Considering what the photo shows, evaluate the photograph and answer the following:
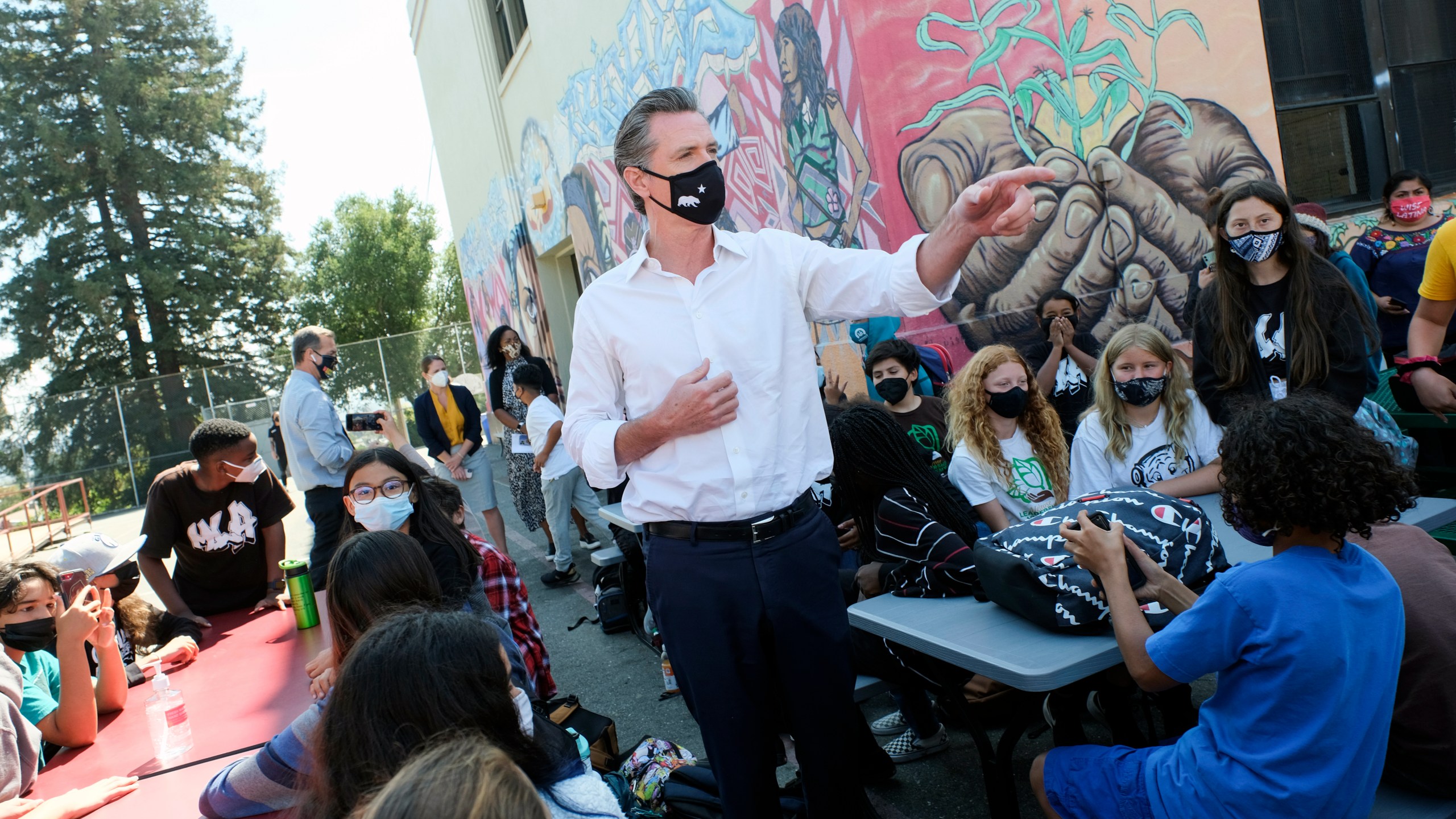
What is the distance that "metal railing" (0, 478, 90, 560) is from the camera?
13805 millimetres

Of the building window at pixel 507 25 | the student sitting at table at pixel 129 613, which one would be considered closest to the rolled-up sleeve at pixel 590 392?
the student sitting at table at pixel 129 613

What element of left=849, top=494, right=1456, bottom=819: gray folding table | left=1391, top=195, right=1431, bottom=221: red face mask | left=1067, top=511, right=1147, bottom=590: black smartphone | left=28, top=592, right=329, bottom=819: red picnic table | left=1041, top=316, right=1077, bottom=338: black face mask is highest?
left=1391, top=195, right=1431, bottom=221: red face mask

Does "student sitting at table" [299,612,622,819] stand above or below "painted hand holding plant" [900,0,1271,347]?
below

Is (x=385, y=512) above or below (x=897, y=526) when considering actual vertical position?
above

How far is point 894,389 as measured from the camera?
14.9ft

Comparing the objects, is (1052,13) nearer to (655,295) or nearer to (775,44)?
(775,44)

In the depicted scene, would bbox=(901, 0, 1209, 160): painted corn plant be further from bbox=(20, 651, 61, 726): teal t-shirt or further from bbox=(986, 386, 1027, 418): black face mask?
bbox=(20, 651, 61, 726): teal t-shirt

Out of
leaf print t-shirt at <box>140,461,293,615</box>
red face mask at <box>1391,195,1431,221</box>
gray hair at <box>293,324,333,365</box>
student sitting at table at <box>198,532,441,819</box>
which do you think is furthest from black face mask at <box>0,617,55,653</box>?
red face mask at <box>1391,195,1431,221</box>

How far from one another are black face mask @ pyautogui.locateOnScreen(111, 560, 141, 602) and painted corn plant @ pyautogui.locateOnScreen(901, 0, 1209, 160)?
458cm

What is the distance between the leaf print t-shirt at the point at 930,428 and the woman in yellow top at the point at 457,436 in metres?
3.98

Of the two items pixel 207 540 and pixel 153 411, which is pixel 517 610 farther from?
pixel 153 411

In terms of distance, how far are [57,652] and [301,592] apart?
1.03 m

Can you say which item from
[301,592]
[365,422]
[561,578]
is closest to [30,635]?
[301,592]

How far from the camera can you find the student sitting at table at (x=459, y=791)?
1020 mm
